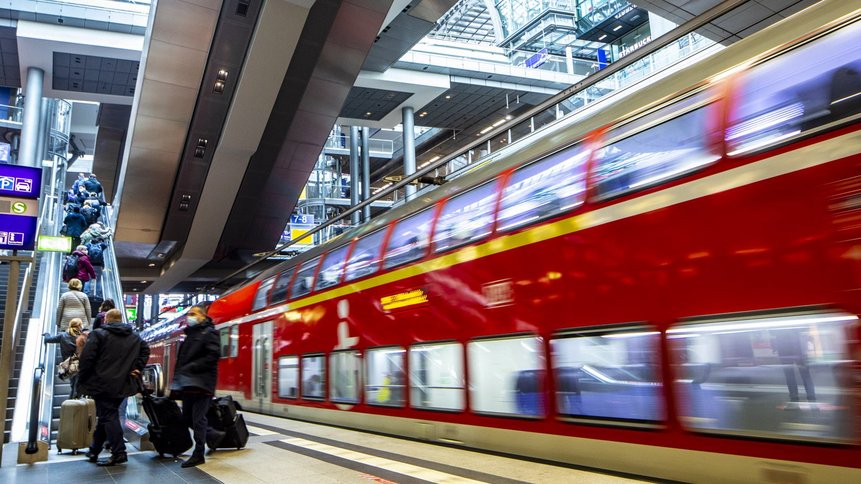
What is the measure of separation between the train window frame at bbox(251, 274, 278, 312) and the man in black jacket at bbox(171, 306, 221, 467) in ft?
18.2

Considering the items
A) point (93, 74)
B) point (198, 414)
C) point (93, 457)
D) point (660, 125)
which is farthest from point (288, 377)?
point (93, 74)

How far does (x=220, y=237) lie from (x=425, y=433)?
17890 millimetres

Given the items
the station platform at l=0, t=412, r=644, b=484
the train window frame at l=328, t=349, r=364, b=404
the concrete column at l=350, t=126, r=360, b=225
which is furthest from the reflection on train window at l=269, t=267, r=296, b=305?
the concrete column at l=350, t=126, r=360, b=225

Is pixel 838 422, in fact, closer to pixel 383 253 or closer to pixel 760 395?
pixel 760 395

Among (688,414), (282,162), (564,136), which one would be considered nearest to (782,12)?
(564,136)

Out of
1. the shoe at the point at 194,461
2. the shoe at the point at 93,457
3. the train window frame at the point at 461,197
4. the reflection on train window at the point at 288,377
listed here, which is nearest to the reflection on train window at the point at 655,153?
the train window frame at the point at 461,197

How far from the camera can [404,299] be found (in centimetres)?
700

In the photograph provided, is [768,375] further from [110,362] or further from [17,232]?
[17,232]

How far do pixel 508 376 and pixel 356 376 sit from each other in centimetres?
315

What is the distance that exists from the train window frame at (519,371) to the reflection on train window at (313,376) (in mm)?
3547

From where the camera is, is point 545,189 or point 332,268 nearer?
point 545,189

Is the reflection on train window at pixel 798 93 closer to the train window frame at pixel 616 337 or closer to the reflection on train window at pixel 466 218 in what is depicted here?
the train window frame at pixel 616 337

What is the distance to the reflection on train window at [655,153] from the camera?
4109 millimetres

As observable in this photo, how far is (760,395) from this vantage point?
11.6ft
